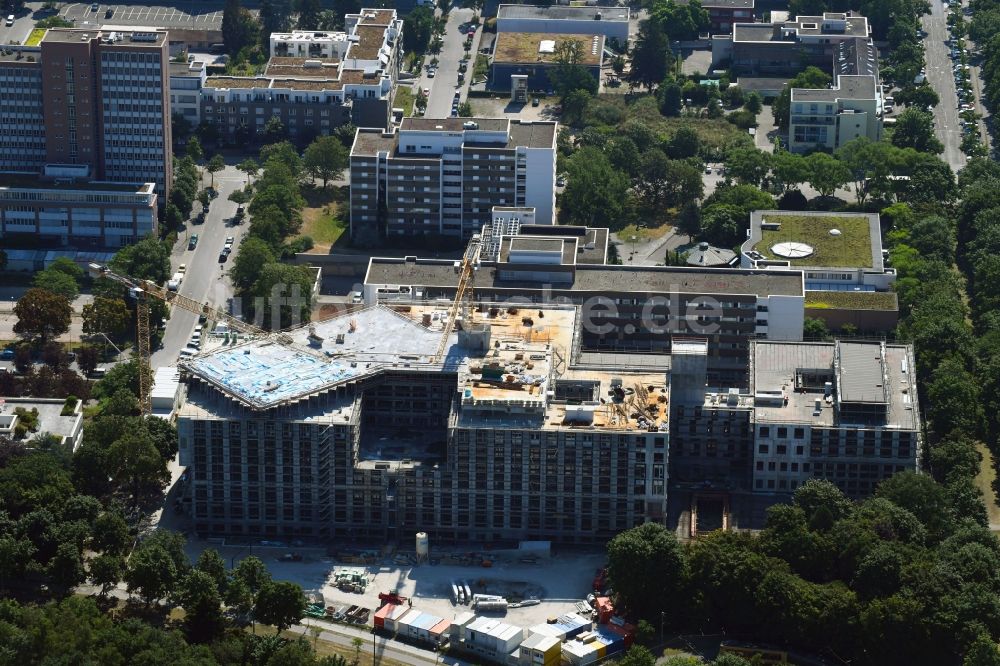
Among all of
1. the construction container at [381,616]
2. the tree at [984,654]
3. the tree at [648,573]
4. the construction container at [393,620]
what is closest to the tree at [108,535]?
the construction container at [381,616]

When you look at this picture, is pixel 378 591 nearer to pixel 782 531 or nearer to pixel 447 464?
pixel 447 464

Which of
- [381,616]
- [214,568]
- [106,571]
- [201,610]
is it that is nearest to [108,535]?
[106,571]

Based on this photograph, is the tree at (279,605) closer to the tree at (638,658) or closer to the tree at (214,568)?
the tree at (214,568)

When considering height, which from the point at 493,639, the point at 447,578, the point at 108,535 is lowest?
the point at 493,639

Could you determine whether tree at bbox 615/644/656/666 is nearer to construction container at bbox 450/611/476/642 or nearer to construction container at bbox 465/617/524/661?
construction container at bbox 465/617/524/661

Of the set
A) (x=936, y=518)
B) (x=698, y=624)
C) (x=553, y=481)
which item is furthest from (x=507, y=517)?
(x=936, y=518)

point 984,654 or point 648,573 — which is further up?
point 648,573

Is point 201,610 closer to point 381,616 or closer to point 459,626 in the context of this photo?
point 381,616
